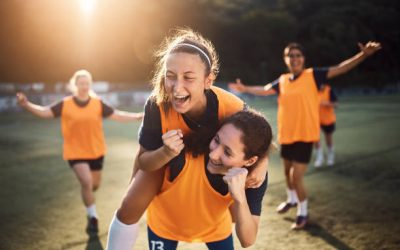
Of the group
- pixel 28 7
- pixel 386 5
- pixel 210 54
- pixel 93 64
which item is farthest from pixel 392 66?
pixel 210 54

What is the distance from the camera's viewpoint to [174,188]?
8.51 ft

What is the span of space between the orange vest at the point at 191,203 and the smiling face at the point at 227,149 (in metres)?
0.14

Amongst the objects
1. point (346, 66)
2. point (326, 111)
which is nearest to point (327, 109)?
point (326, 111)

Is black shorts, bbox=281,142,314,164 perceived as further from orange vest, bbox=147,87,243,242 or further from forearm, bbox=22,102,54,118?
forearm, bbox=22,102,54,118

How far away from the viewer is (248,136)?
2.39 metres

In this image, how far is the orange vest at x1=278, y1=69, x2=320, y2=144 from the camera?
539 centimetres

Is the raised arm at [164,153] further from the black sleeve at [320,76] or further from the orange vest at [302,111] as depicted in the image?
the black sleeve at [320,76]

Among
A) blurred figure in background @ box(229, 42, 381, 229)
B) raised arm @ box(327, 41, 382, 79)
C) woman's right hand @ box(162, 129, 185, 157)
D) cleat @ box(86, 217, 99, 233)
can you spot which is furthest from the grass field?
woman's right hand @ box(162, 129, 185, 157)

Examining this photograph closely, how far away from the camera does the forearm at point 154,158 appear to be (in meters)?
2.28

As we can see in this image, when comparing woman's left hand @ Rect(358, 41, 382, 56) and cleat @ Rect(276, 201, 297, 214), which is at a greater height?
woman's left hand @ Rect(358, 41, 382, 56)

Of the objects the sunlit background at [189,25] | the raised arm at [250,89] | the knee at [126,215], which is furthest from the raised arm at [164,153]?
the sunlit background at [189,25]

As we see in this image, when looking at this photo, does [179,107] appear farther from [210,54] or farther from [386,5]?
[386,5]

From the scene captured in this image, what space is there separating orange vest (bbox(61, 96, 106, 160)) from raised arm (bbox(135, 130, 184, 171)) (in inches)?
130

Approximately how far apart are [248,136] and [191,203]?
1.93ft
